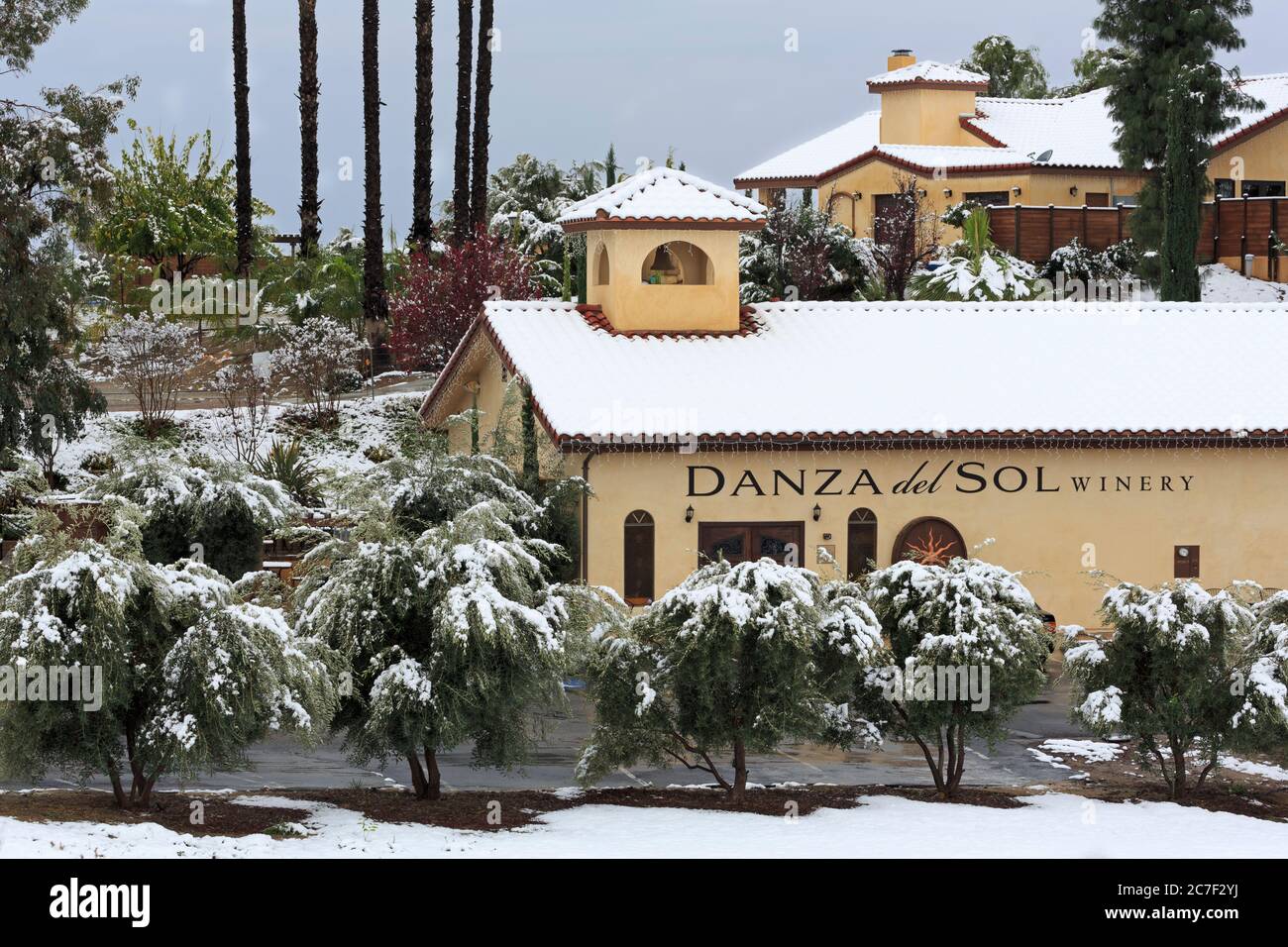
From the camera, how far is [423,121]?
4769 cm

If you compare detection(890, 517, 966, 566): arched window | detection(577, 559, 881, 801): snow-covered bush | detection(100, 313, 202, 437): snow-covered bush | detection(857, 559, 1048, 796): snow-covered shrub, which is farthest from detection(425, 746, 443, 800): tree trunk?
detection(100, 313, 202, 437): snow-covered bush

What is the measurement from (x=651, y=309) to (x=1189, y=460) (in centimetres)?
901

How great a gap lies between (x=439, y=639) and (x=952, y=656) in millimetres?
5394

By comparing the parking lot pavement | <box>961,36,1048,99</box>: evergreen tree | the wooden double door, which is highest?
<box>961,36,1048,99</box>: evergreen tree

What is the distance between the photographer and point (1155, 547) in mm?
28875

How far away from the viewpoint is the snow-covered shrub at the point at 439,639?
17.8m

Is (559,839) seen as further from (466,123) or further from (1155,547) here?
(466,123)

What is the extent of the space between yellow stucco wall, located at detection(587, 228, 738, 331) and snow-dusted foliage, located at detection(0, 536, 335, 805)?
14.3m

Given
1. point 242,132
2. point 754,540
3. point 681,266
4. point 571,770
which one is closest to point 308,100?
point 242,132

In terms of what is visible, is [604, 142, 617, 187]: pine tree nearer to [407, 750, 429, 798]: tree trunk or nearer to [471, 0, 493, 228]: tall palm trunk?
[471, 0, 493, 228]: tall palm trunk

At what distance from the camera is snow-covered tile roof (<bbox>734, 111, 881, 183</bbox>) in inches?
2308

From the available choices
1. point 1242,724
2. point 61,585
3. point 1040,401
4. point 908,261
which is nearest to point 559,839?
point 61,585

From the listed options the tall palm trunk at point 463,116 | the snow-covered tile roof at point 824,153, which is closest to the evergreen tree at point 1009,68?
the snow-covered tile roof at point 824,153
